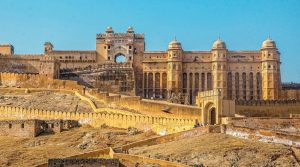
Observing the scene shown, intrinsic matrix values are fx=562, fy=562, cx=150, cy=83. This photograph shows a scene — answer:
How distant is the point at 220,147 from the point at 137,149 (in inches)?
248

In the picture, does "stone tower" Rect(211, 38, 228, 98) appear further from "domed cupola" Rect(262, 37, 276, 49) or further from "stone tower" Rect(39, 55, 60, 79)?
"stone tower" Rect(39, 55, 60, 79)

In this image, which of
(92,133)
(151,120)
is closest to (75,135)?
(92,133)

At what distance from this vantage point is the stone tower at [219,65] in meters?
71.3

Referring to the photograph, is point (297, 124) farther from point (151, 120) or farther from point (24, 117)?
point (24, 117)

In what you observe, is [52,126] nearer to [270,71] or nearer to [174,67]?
[174,67]

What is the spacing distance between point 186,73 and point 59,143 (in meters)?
32.4

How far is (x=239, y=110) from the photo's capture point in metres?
61.0

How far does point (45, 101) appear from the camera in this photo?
5819cm

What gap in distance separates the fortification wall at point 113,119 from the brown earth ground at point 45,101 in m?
2.27

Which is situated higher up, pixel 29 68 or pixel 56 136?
pixel 29 68

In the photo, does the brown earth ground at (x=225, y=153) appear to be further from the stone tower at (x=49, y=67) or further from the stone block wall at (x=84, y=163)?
the stone tower at (x=49, y=67)

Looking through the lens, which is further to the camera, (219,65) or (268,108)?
(219,65)

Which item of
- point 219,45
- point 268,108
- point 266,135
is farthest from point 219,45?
point 266,135

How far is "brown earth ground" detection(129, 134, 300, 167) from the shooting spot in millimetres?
31797
